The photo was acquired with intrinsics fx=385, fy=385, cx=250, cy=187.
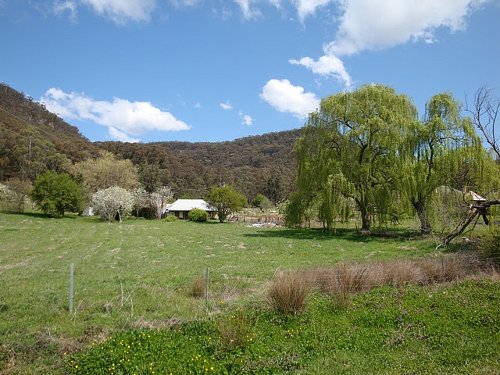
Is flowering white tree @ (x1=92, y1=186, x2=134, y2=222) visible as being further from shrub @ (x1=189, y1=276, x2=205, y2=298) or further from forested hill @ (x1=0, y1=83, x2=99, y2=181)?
shrub @ (x1=189, y1=276, x2=205, y2=298)

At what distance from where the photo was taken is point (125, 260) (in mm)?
18250

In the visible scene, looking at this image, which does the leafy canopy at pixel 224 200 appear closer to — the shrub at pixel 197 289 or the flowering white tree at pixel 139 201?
the flowering white tree at pixel 139 201

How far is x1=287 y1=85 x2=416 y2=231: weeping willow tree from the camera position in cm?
2727

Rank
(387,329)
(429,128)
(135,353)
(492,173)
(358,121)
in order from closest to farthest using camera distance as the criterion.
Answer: (135,353) < (387,329) < (492,173) < (429,128) < (358,121)

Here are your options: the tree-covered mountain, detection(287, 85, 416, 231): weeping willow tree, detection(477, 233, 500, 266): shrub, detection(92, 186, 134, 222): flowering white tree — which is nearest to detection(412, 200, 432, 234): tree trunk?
detection(287, 85, 416, 231): weeping willow tree

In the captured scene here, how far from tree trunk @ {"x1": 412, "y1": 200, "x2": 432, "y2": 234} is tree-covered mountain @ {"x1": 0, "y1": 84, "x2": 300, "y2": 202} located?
39258mm

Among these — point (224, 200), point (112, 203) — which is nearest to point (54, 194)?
point (112, 203)

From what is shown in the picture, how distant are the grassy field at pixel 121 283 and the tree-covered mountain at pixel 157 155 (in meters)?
45.0

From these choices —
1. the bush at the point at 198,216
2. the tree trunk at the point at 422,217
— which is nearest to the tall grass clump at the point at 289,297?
the tree trunk at the point at 422,217

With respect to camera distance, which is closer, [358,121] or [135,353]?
[135,353]

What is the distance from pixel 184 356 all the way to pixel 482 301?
6.99 meters

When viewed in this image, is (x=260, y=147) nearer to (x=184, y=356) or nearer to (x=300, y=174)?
(x=300, y=174)

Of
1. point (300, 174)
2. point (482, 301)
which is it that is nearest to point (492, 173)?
point (300, 174)

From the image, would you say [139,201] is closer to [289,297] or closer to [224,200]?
[224,200]
